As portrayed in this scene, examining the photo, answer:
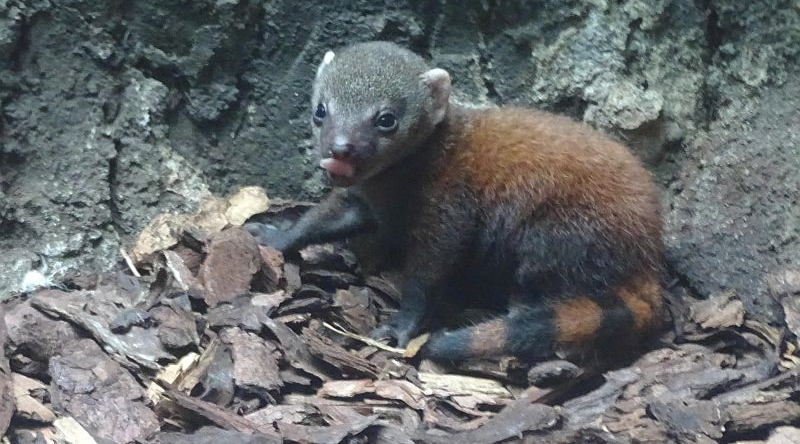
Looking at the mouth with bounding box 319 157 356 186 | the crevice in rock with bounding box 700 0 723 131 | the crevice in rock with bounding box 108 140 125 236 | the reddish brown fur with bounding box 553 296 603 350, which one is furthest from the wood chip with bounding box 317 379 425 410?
the crevice in rock with bounding box 700 0 723 131

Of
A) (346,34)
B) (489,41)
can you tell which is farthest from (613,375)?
(346,34)

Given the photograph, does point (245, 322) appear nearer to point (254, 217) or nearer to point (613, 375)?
point (254, 217)

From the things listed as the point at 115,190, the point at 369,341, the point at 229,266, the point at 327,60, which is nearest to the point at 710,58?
the point at 327,60

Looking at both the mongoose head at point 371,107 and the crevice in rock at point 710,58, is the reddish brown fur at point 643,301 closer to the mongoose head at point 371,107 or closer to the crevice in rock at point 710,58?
the crevice in rock at point 710,58

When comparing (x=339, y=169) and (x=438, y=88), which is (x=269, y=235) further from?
(x=438, y=88)

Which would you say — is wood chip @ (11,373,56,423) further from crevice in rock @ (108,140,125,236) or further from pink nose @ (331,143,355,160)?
pink nose @ (331,143,355,160)

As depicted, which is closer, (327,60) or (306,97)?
(327,60)

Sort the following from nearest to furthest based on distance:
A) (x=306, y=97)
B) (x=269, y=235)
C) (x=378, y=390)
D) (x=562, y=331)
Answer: (x=378, y=390)
(x=562, y=331)
(x=269, y=235)
(x=306, y=97)
